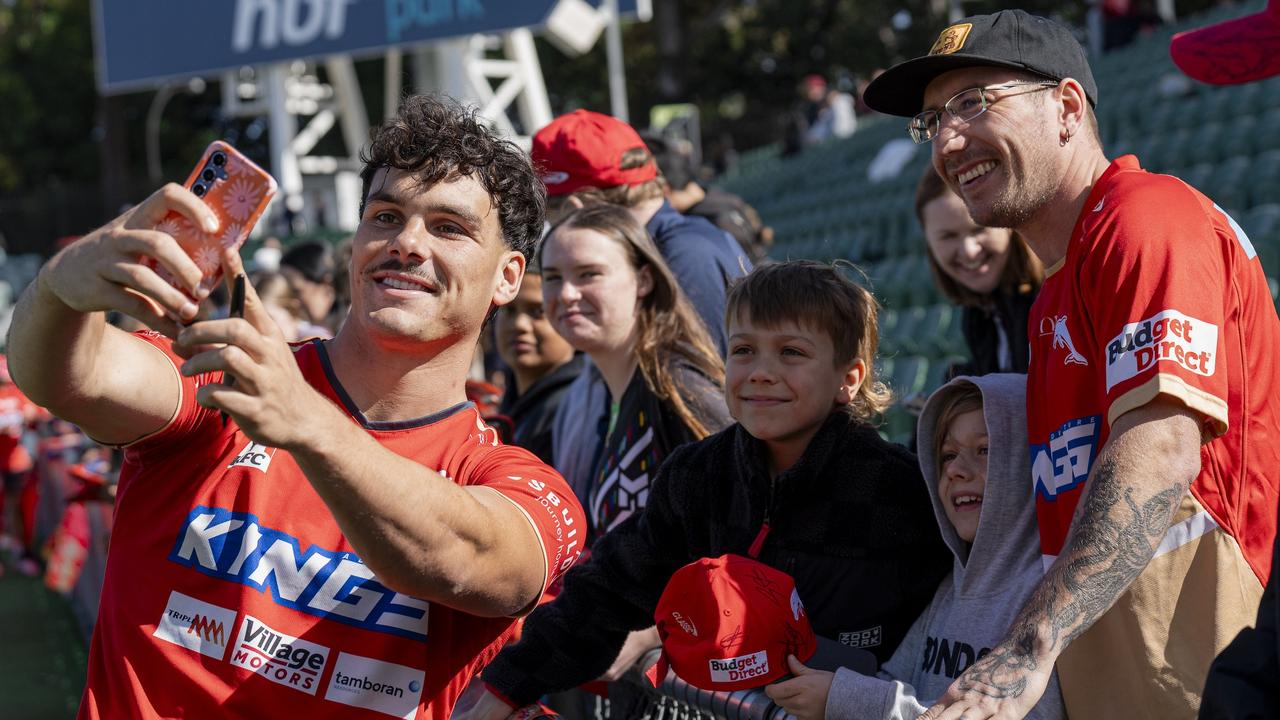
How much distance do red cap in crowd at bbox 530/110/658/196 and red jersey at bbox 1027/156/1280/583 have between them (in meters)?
2.04

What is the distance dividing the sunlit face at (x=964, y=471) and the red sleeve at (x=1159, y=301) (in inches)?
15.7

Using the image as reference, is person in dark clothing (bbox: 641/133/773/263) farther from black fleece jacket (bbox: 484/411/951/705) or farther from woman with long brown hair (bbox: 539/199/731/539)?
black fleece jacket (bbox: 484/411/951/705)

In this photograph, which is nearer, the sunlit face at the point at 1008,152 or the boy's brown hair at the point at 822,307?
the sunlit face at the point at 1008,152

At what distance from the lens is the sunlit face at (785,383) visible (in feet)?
8.49

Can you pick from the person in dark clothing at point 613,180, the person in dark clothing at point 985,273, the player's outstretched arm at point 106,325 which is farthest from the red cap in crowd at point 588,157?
the player's outstretched arm at point 106,325

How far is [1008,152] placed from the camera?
2264 millimetres

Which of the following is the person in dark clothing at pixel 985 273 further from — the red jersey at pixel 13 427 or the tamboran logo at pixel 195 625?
the red jersey at pixel 13 427

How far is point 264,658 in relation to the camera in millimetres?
1914

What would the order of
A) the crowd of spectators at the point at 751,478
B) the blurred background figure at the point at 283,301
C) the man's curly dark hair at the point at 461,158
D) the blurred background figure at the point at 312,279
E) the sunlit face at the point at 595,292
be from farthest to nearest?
the blurred background figure at the point at 312,279, the blurred background figure at the point at 283,301, the sunlit face at the point at 595,292, the man's curly dark hair at the point at 461,158, the crowd of spectators at the point at 751,478

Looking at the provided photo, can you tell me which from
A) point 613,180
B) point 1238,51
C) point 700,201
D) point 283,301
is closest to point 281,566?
point 1238,51

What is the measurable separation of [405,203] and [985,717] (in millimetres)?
1144

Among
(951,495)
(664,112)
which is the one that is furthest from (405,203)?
(664,112)

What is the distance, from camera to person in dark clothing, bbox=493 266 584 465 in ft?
13.8

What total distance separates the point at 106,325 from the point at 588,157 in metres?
2.32
